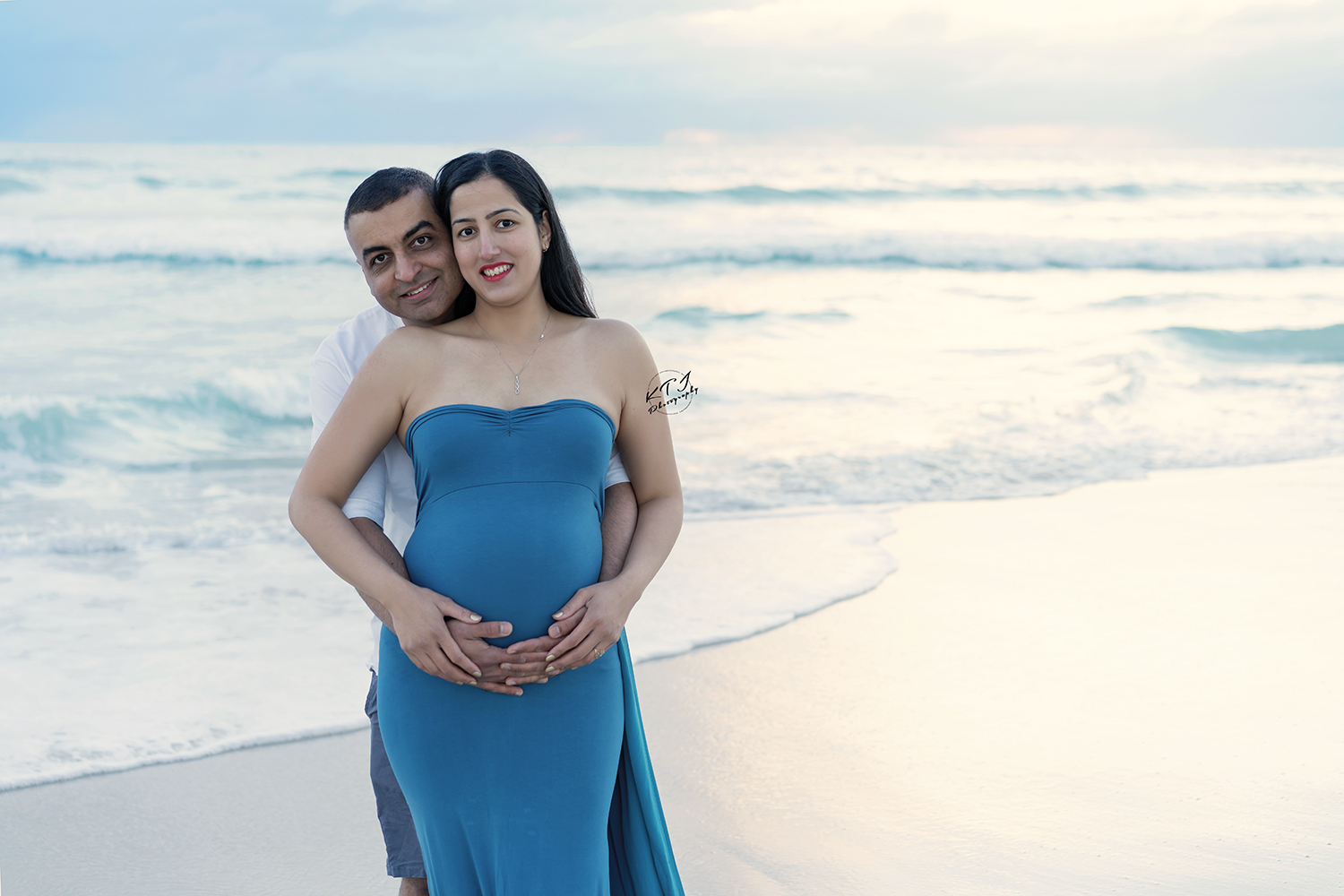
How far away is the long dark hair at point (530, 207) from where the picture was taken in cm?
204

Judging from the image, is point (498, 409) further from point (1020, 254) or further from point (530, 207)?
point (1020, 254)

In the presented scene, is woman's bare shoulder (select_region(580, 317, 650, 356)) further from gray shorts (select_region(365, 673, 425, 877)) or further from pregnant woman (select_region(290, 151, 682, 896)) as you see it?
gray shorts (select_region(365, 673, 425, 877))

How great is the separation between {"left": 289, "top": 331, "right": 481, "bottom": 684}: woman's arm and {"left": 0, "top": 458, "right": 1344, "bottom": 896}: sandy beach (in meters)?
1.37

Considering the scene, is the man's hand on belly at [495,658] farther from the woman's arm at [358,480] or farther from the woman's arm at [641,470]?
the woman's arm at [641,470]

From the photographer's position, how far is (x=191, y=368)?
10.3 meters

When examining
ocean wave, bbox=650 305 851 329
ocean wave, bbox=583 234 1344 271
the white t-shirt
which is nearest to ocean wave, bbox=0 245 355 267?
ocean wave, bbox=583 234 1344 271

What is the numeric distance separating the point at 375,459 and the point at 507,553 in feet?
1.12

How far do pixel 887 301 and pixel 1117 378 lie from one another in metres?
6.06

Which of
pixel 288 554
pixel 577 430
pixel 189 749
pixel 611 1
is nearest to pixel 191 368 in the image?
pixel 288 554

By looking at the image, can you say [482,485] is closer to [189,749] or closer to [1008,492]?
[189,749]

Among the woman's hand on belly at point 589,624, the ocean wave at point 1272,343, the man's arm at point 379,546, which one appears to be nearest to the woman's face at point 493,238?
the man's arm at point 379,546

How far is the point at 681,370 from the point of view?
10422 mm

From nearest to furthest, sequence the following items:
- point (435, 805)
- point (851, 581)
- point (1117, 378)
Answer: point (435, 805) < point (851, 581) < point (1117, 378)

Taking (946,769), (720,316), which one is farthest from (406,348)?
(720,316)
